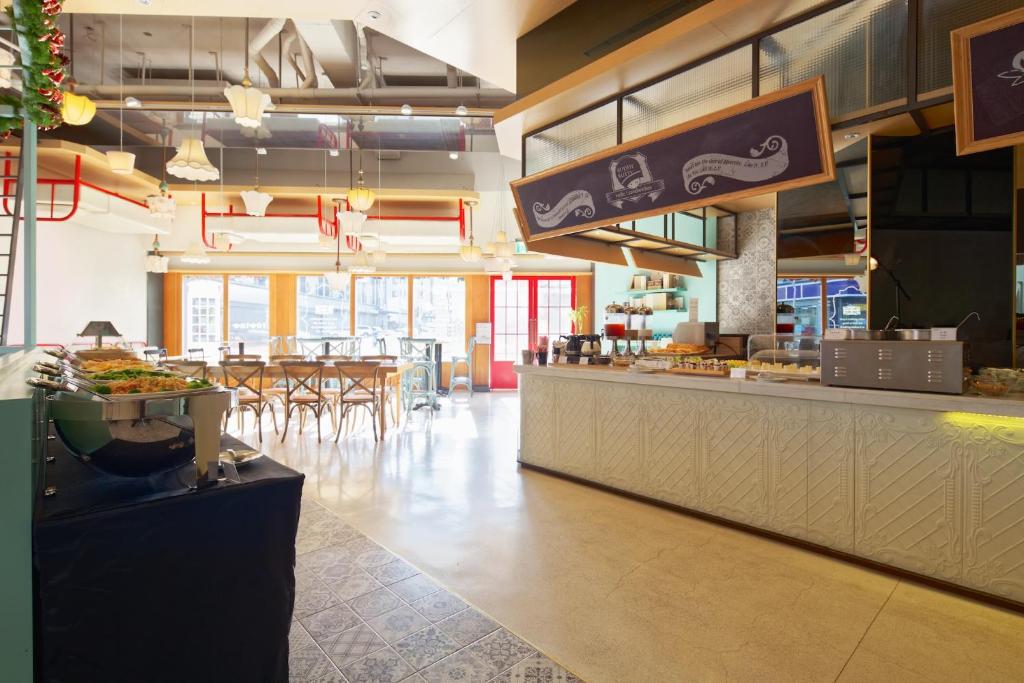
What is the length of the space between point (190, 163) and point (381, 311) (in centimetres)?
759

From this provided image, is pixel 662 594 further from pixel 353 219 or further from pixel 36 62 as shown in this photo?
pixel 353 219

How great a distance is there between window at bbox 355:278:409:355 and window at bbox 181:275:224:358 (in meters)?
2.99

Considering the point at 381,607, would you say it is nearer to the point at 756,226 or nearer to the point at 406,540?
the point at 406,540

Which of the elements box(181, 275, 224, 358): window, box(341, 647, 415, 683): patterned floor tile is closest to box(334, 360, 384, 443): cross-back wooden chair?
box(341, 647, 415, 683): patterned floor tile

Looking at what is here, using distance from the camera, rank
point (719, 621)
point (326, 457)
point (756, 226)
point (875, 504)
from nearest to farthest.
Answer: point (719, 621) < point (875, 504) < point (326, 457) < point (756, 226)

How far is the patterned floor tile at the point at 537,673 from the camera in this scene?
1.98 metres

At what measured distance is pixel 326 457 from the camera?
217 inches

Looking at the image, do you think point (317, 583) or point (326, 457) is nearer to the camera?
point (317, 583)

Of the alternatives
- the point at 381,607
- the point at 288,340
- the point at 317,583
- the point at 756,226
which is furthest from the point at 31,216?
the point at 288,340

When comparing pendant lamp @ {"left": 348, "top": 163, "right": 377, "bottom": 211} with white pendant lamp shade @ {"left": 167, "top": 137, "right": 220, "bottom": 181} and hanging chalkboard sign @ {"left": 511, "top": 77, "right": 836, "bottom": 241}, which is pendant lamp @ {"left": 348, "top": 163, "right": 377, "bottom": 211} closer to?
white pendant lamp shade @ {"left": 167, "top": 137, "right": 220, "bottom": 181}

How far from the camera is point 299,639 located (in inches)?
87.6

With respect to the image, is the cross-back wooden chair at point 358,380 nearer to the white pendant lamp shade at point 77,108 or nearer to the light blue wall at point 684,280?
the white pendant lamp shade at point 77,108

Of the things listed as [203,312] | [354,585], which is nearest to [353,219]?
A: [354,585]

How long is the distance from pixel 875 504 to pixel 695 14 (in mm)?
3059
